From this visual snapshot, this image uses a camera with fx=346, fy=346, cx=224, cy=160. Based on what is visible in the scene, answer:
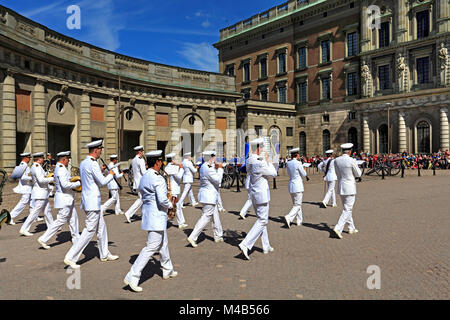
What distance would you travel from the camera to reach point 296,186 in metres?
9.36

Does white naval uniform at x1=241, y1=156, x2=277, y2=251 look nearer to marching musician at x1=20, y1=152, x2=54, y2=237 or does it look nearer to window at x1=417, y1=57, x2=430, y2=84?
marching musician at x1=20, y1=152, x2=54, y2=237

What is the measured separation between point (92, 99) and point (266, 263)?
2018 cm

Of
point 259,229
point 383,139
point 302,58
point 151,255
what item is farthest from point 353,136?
point 151,255

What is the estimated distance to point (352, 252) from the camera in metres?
6.50

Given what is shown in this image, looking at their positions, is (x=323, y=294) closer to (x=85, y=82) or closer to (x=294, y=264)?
(x=294, y=264)

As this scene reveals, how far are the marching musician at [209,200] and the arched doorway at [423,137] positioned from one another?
1205 inches

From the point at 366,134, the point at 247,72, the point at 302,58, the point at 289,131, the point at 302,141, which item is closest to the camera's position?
the point at 366,134

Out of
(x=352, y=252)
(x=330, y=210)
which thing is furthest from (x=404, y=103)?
(x=352, y=252)

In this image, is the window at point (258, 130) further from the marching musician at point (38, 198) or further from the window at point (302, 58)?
the marching musician at point (38, 198)

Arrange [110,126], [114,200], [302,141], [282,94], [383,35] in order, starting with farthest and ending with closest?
1. [282,94]
2. [302,141]
3. [383,35]
4. [110,126]
5. [114,200]

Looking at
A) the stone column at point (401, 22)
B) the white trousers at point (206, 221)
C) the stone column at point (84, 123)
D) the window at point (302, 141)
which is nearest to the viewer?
the white trousers at point (206, 221)

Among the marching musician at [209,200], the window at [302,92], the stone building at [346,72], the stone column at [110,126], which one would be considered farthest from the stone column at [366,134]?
the marching musician at [209,200]

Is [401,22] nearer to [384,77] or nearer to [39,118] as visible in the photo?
[384,77]

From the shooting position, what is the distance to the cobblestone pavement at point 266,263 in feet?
15.5
